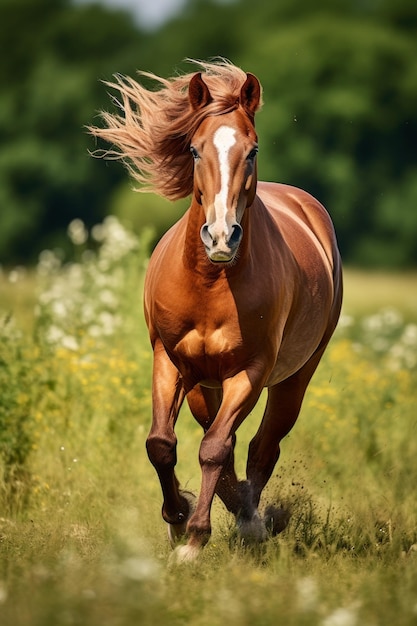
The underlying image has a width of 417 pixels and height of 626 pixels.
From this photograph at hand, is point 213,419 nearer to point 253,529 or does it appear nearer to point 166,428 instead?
point 166,428

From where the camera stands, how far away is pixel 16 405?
8.66 meters

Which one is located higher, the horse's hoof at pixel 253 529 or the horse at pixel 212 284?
the horse at pixel 212 284

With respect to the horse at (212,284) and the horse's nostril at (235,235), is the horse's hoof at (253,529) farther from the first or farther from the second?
the horse's nostril at (235,235)

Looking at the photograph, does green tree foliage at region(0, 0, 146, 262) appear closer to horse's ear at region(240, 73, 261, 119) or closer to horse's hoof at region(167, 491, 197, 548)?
horse's hoof at region(167, 491, 197, 548)

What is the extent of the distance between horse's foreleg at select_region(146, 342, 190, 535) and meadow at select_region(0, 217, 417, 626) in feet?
0.84

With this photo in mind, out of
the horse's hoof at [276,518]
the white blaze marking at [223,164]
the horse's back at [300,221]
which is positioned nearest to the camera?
the white blaze marking at [223,164]

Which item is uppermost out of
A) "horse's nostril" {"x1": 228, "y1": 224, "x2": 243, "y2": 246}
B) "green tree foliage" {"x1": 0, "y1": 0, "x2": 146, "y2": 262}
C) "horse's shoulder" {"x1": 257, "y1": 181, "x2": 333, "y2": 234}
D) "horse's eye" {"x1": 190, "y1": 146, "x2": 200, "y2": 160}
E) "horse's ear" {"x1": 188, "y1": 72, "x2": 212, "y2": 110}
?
"horse's ear" {"x1": 188, "y1": 72, "x2": 212, "y2": 110}

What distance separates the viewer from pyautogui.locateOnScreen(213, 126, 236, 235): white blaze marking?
19.6ft

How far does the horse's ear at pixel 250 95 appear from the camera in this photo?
21.2 feet

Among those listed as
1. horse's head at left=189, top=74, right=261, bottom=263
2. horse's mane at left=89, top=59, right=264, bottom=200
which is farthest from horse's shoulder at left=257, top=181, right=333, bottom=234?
A: horse's head at left=189, top=74, right=261, bottom=263

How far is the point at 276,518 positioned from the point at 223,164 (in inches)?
98.9

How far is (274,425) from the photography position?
26.6 ft

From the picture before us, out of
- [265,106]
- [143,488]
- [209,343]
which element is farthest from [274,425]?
[265,106]

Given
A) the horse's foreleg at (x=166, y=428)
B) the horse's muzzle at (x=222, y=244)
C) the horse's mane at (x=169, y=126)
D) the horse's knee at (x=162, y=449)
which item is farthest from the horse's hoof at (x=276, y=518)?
the horse's muzzle at (x=222, y=244)
